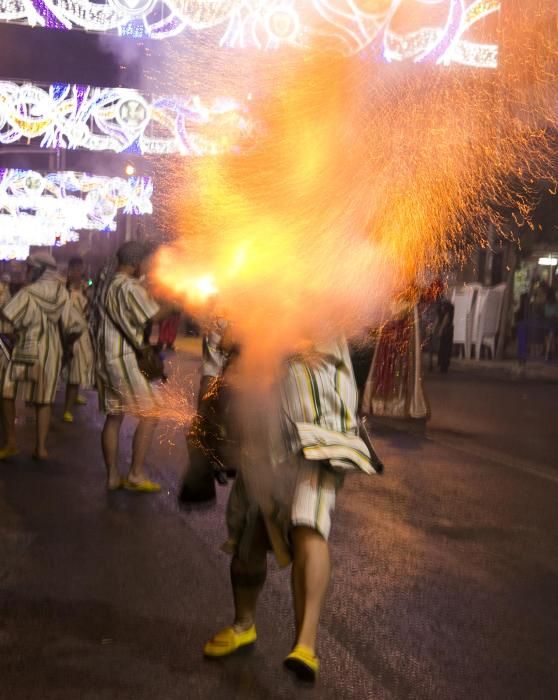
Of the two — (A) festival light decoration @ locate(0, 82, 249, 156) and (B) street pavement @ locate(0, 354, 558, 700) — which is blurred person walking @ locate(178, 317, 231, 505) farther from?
(A) festival light decoration @ locate(0, 82, 249, 156)

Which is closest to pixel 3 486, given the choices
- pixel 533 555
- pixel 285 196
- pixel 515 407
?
pixel 533 555

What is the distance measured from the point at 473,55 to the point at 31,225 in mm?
36763

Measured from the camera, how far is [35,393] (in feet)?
31.2

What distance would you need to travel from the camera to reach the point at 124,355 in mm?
7973

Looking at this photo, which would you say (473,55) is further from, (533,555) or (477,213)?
(533,555)

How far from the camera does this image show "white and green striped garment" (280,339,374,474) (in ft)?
13.9

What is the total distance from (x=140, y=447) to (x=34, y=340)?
2066mm

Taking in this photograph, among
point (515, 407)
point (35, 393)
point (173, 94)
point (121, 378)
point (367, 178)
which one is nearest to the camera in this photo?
point (367, 178)

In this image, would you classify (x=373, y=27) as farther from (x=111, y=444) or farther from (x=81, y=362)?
(x=81, y=362)

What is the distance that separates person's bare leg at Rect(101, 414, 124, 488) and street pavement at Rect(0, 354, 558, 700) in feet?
0.72

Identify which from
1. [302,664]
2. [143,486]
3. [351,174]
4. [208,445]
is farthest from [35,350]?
[302,664]

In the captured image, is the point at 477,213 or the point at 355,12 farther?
the point at 477,213

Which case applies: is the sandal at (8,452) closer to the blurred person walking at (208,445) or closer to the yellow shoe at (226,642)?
the blurred person walking at (208,445)

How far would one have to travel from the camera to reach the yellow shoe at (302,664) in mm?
4152
